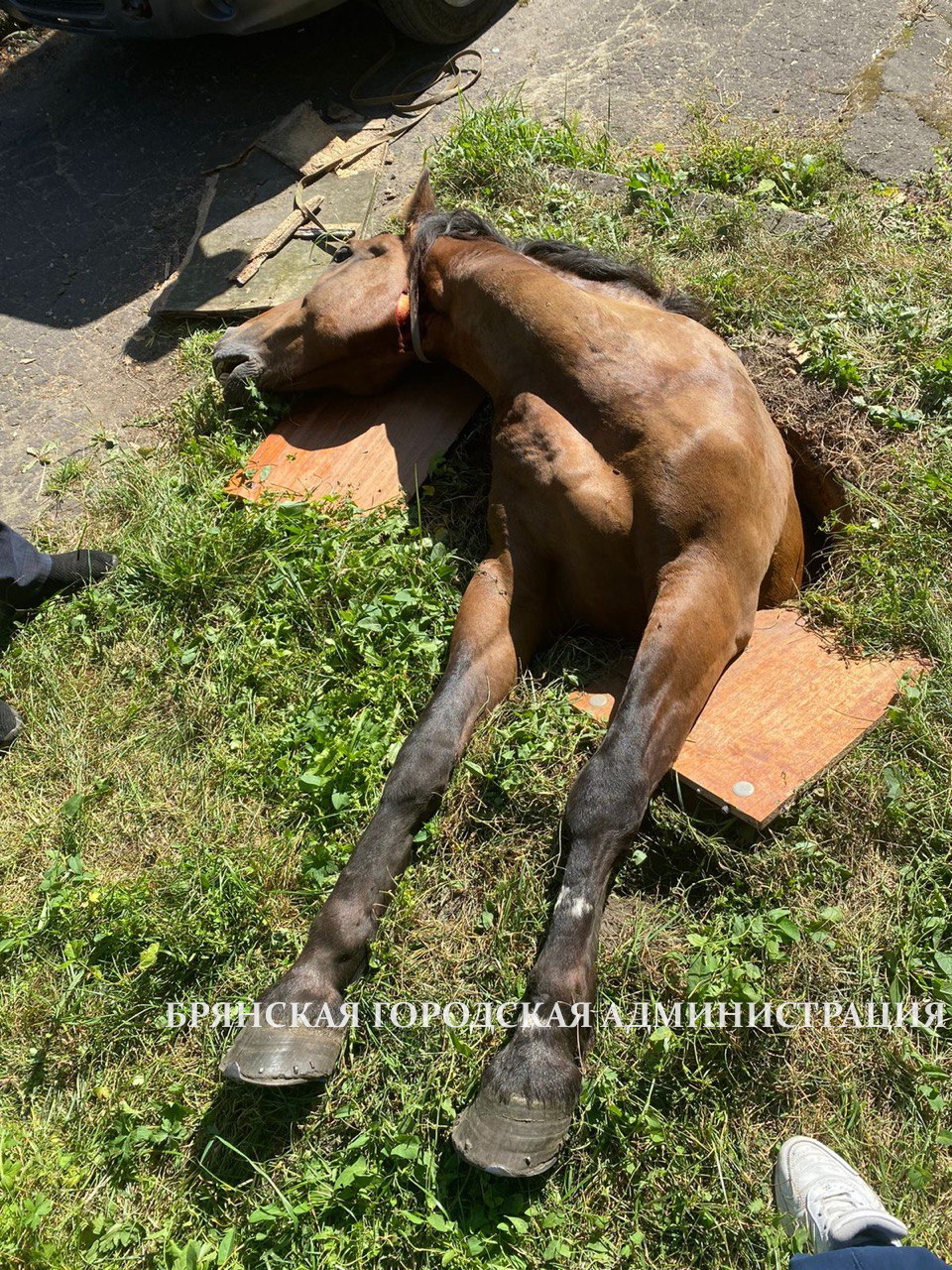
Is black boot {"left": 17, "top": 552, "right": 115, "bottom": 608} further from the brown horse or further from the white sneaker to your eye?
the white sneaker

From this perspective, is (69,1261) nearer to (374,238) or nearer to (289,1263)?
(289,1263)

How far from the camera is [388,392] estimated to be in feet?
14.4

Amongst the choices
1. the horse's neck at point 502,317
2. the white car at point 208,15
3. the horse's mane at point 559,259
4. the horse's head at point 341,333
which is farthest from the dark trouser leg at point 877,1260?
the white car at point 208,15

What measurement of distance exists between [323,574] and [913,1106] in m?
2.52

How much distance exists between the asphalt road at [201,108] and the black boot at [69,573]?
2.12 ft

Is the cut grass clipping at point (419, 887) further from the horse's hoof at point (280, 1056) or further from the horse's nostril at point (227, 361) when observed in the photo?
the horse's nostril at point (227, 361)

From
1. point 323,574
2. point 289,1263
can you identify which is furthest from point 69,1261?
point 323,574

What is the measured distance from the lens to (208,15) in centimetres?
555

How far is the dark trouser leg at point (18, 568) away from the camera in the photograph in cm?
394

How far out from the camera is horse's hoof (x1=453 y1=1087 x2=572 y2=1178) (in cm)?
228

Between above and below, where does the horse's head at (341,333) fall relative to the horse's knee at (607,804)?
above

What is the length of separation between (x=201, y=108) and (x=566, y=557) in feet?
16.3

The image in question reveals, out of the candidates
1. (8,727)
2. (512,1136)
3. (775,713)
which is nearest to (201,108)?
(8,727)

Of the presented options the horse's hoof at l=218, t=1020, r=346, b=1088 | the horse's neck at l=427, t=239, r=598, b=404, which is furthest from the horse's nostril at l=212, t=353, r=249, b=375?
the horse's hoof at l=218, t=1020, r=346, b=1088
